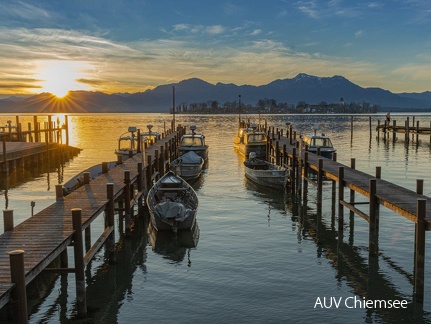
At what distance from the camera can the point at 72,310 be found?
14.0 metres

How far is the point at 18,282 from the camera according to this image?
985 cm

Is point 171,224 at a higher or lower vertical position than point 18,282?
lower

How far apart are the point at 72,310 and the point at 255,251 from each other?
26.2ft

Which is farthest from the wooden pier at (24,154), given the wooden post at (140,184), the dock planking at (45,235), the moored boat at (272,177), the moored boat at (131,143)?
the dock planking at (45,235)

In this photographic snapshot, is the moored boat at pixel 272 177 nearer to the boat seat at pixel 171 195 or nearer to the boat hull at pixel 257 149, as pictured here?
the boat seat at pixel 171 195

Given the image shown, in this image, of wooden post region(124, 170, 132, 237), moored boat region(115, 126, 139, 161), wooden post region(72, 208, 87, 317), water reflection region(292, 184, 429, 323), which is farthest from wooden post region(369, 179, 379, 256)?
moored boat region(115, 126, 139, 161)

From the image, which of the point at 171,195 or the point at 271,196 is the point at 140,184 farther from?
the point at 271,196

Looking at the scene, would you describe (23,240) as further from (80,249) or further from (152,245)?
(152,245)

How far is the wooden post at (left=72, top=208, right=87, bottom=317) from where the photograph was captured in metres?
13.2

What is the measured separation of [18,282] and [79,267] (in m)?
3.37

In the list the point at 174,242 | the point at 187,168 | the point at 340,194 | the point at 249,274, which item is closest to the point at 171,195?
the point at 174,242

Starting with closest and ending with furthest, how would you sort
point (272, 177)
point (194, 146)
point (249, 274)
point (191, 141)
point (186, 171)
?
point (249, 274), point (272, 177), point (186, 171), point (194, 146), point (191, 141)

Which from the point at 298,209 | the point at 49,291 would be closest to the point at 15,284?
the point at 49,291

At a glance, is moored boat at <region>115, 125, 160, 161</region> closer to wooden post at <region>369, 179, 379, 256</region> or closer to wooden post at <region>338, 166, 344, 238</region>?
wooden post at <region>338, 166, 344, 238</region>
